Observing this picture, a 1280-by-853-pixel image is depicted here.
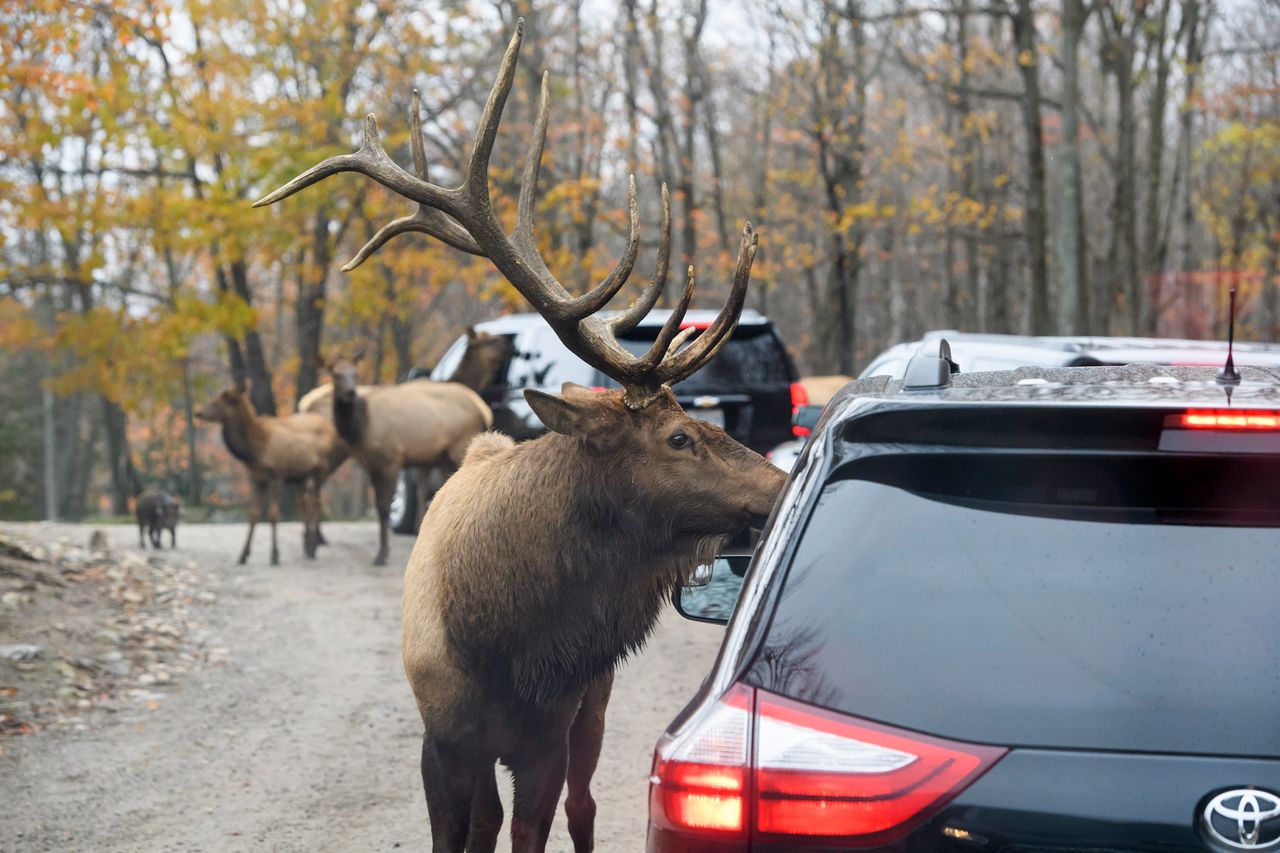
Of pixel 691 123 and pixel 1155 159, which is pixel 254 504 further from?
pixel 1155 159

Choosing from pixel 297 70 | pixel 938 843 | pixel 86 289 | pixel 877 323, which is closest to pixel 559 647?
pixel 938 843

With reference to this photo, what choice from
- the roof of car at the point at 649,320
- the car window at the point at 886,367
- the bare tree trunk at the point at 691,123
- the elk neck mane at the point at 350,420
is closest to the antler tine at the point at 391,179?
the car window at the point at 886,367

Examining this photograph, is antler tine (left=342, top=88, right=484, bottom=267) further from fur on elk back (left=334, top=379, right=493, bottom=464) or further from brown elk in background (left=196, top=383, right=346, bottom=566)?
brown elk in background (left=196, top=383, right=346, bottom=566)

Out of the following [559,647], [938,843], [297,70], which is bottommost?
[559,647]

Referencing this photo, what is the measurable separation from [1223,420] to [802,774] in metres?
0.89

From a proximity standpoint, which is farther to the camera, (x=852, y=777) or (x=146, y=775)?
(x=146, y=775)

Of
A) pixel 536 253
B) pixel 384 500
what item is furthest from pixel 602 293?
pixel 384 500

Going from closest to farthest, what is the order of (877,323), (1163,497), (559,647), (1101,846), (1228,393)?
(1101,846) → (1163,497) → (1228,393) → (559,647) → (877,323)

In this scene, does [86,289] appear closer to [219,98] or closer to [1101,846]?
[219,98]

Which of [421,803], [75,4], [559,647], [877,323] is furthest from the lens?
[877,323]

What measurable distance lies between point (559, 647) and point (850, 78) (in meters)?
26.2

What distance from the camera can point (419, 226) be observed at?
5.59m

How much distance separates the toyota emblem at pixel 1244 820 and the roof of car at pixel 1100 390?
0.65 metres

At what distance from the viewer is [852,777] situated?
2162 mm
